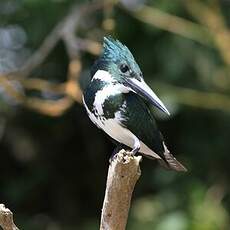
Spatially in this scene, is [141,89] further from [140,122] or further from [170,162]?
[170,162]

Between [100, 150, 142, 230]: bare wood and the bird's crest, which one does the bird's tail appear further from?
the bird's crest

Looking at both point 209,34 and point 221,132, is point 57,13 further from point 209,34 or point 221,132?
point 221,132

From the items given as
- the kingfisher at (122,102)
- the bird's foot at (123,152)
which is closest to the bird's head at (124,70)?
the kingfisher at (122,102)

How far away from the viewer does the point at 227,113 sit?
444cm

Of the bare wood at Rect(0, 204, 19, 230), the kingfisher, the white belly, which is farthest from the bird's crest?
the bare wood at Rect(0, 204, 19, 230)

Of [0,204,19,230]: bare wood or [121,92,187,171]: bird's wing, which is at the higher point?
[121,92,187,171]: bird's wing

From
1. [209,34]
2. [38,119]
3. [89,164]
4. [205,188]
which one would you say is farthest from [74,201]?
[209,34]

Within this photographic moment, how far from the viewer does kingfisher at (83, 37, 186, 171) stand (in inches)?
67.6

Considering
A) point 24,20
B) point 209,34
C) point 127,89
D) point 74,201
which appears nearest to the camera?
point 127,89

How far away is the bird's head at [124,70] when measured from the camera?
1.73 meters

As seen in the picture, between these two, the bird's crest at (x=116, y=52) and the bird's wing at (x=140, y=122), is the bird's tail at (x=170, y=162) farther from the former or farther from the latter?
the bird's crest at (x=116, y=52)

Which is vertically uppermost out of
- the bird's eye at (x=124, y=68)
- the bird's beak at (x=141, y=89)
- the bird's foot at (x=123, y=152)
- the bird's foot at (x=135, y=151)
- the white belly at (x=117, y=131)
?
the bird's eye at (x=124, y=68)

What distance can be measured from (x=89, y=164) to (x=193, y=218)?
46.0 inches

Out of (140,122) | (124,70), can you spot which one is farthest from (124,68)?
(140,122)
